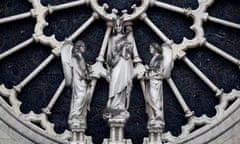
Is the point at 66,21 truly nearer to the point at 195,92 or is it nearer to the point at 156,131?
the point at 195,92

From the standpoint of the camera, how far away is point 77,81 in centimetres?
2002

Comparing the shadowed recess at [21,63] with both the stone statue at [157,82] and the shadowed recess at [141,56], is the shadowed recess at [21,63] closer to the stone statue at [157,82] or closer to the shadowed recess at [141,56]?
the shadowed recess at [141,56]

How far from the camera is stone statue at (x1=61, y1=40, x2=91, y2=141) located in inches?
782

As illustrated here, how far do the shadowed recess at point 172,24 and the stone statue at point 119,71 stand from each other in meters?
1.98

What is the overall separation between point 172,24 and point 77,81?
295 centimetres

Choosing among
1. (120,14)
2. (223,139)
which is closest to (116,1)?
(120,14)

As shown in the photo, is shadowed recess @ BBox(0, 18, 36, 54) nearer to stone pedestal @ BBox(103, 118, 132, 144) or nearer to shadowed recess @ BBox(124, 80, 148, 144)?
shadowed recess @ BBox(124, 80, 148, 144)

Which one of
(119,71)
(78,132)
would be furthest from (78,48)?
(78,132)

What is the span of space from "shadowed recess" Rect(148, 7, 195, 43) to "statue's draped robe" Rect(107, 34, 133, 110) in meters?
2.12

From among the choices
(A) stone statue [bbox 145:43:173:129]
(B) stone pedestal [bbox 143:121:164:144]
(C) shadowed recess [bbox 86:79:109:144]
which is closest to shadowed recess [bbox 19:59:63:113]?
(C) shadowed recess [bbox 86:79:109:144]

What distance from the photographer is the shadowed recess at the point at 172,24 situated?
22.2m

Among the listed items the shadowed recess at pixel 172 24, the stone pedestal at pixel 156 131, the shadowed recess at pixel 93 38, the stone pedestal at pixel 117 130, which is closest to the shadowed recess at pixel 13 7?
the shadowed recess at pixel 93 38

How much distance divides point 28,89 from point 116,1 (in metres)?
2.23

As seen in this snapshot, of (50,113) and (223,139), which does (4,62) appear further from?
(223,139)
